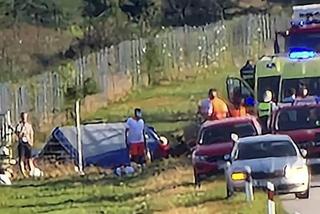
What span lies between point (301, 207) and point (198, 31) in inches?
1439

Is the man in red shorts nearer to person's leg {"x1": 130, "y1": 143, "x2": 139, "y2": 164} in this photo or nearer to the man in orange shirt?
person's leg {"x1": 130, "y1": 143, "x2": 139, "y2": 164}

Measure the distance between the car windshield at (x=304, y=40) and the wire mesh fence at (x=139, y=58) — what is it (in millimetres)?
9471

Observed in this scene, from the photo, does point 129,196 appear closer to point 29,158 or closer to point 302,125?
point 302,125

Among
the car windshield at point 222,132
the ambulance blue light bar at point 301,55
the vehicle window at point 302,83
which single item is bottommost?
the car windshield at point 222,132

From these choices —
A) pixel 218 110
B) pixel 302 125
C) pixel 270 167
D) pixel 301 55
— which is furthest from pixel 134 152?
pixel 270 167

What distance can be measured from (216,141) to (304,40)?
31.4 ft

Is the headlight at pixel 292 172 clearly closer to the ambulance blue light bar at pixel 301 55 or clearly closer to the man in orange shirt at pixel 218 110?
the man in orange shirt at pixel 218 110

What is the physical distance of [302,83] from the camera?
28.3 meters

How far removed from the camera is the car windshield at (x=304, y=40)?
3334 centimetres

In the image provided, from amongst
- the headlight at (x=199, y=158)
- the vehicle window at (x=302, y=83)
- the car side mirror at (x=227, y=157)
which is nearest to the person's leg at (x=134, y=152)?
the headlight at (x=199, y=158)

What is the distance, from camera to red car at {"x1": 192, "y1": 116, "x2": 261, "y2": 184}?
23953 millimetres

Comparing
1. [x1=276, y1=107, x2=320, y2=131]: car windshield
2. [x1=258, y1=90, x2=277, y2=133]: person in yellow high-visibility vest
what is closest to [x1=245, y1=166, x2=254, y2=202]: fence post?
[x1=276, y1=107, x2=320, y2=131]: car windshield

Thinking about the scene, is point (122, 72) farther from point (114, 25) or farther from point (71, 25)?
point (71, 25)

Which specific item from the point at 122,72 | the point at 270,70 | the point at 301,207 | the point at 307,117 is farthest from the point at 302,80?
the point at 122,72
